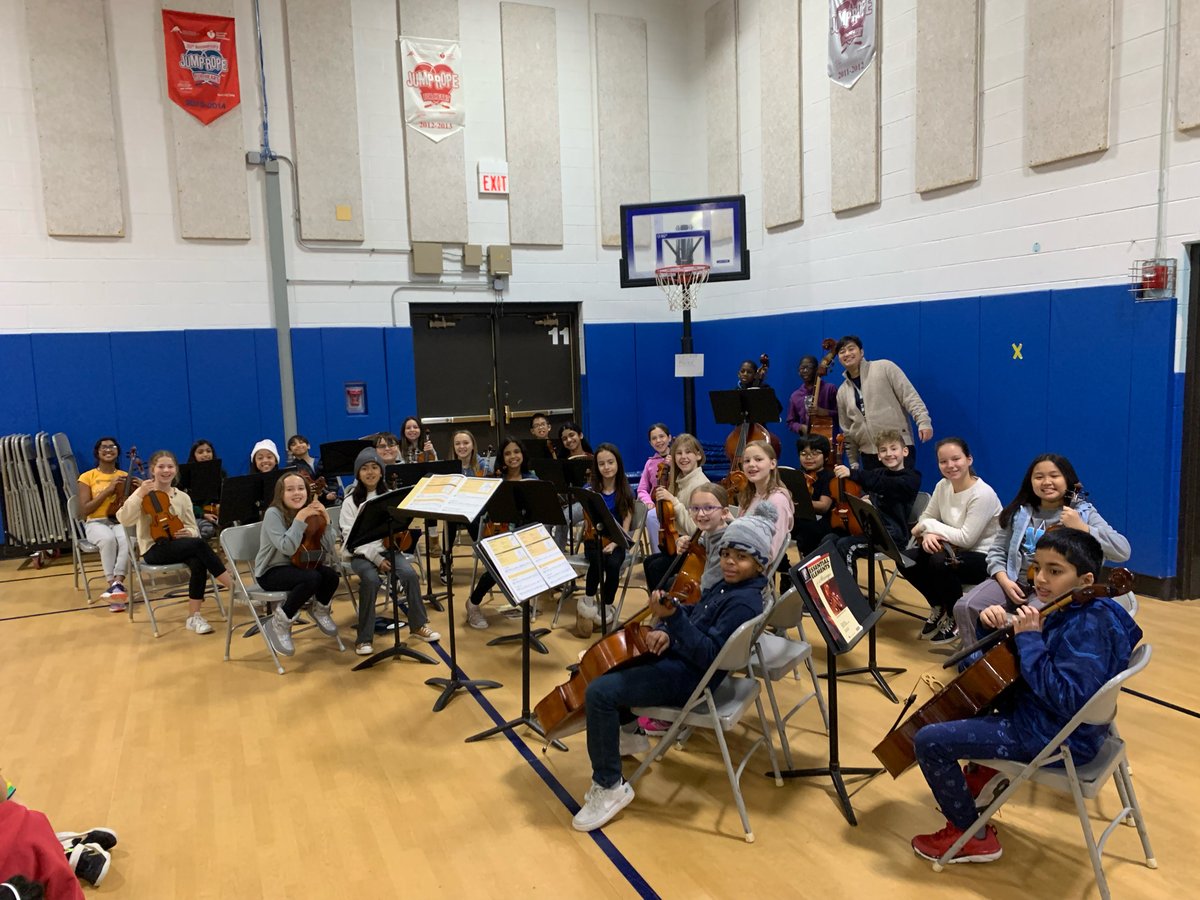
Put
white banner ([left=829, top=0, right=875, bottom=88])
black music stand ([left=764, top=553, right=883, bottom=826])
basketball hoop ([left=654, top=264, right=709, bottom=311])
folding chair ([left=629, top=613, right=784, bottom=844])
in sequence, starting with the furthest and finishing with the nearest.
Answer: basketball hoop ([left=654, top=264, right=709, bottom=311]), white banner ([left=829, top=0, right=875, bottom=88]), folding chair ([left=629, top=613, right=784, bottom=844]), black music stand ([left=764, top=553, right=883, bottom=826])

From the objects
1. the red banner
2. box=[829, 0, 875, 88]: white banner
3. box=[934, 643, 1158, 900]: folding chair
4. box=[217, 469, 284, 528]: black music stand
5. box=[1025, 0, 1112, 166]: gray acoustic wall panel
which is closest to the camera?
box=[934, 643, 1158, 900]: folding chair

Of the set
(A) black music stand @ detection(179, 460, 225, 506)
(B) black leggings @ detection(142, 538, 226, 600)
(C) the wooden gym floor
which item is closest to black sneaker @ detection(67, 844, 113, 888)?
(C) the wooden gym floor

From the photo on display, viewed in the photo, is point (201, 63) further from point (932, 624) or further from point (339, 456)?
point (932, 624)

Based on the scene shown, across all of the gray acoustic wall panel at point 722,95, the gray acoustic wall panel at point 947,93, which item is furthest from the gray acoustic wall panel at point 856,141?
the gray acoustic wall panel at point 722,95

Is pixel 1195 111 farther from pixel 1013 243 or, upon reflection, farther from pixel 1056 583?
pixel 1056 583

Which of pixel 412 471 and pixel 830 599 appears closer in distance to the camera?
pixel 830 599

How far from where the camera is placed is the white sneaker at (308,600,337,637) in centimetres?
553

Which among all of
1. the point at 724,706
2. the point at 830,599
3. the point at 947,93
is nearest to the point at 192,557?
the point at 724,706

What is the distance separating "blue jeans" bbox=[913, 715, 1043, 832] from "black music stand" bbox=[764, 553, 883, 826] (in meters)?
0.41

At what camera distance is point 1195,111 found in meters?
5.30

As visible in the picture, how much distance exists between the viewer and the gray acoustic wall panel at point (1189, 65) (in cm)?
527

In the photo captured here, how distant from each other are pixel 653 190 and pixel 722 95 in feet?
4.64

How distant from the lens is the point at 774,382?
953cm

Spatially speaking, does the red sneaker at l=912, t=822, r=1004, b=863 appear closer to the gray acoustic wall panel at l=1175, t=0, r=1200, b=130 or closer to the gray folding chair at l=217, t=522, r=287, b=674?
the gray folding chair at l=217, t=522, r=287, b=674
